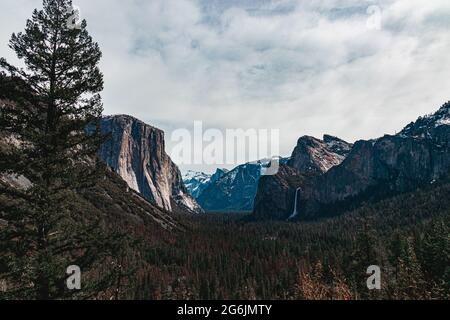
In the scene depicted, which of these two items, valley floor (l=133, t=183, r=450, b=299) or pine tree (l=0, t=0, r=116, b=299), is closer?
pine tree (l=0, t=0, r=116, b=299)

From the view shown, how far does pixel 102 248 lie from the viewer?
56.2 feet

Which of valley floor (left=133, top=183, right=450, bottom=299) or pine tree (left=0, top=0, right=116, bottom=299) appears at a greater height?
pine tree (left=0, top=0, right=116, bottom=299)

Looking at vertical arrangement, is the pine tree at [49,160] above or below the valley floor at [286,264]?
above

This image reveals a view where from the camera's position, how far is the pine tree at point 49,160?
14.8 m

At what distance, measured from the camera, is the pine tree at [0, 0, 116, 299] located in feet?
48.7

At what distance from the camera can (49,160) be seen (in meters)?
15.9

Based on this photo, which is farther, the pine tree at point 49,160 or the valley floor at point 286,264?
the valley floor at point 286,264

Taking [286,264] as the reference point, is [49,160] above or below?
above

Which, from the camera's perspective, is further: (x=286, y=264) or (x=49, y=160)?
(x=286, y=264)
